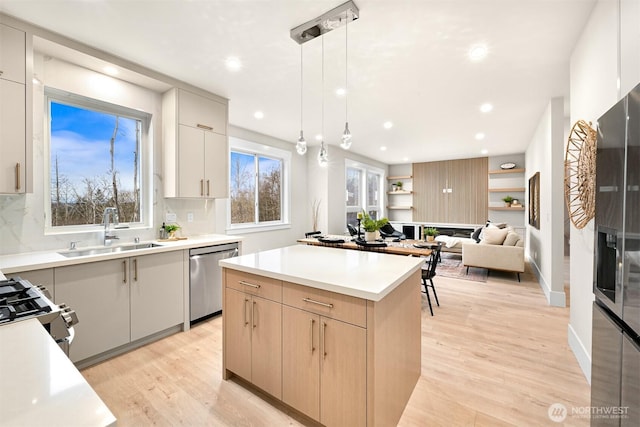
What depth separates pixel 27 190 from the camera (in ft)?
7.16

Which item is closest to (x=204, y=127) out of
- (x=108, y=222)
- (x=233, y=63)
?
(x=233, y=63)

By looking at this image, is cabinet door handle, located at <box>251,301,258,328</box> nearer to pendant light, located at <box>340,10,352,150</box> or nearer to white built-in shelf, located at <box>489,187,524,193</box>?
pendant light, located at <box>340,10,352,150</box>

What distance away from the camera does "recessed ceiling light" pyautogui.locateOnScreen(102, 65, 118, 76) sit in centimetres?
268

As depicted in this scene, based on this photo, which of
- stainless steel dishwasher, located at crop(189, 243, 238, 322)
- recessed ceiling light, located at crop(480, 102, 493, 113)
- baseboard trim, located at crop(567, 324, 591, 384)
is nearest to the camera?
baseboard trim, located at crop(567, 324, 591, 384)

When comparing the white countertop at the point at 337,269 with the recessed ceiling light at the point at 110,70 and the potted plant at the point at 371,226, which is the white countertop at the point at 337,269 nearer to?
the potted plant at the point at 371,226

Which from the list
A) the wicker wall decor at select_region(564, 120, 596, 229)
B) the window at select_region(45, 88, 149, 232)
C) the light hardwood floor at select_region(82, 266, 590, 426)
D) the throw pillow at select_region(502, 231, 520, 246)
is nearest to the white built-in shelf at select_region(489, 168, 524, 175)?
the throw pillow at select_region(502, 231, 520, 246)

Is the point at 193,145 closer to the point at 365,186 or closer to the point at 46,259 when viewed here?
the point at 46,259

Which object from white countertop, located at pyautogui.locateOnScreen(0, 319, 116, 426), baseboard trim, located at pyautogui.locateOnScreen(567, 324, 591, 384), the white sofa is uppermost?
white countertop, located at pyautogui.locateOnScreen(0, 319, 116, 426)

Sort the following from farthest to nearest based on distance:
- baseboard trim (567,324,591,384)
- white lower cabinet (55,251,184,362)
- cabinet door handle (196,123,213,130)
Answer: cabinet door handle (196,123,213,130), white lower cabinet (55,251,184,362), baseboard trim (567,324,591,384)

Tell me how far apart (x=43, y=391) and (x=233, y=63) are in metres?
2.83

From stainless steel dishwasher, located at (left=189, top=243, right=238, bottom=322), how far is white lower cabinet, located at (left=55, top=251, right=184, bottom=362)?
0.41ft

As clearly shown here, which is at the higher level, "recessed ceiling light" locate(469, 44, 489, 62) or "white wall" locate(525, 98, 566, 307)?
"recessed ceiling light" locate(469, 44, 489, 62)

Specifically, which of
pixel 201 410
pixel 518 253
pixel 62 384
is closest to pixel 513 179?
pixel 518 253

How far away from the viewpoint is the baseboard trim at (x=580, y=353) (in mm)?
2133
